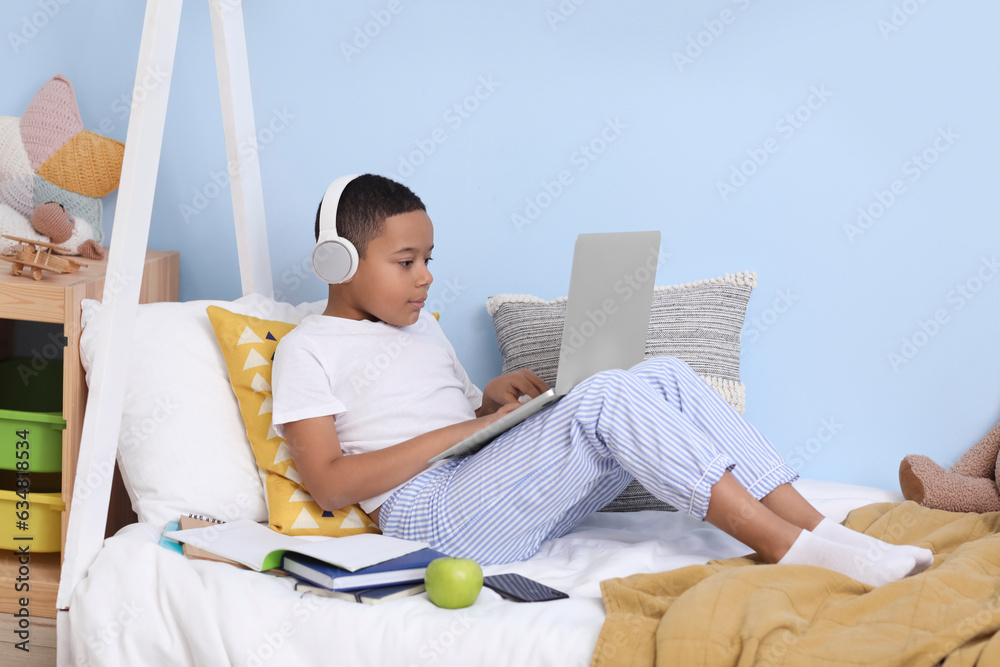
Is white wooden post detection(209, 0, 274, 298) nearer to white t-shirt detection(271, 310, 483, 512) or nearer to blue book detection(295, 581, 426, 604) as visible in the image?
white t-shirt detection(271, 310, 483, 512)

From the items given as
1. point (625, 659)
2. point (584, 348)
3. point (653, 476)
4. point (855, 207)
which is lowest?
point (625, 659)

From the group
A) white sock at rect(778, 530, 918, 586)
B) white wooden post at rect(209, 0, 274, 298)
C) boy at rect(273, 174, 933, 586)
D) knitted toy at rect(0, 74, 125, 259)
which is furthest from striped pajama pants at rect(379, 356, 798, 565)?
knitted toy at rect(0, 74, 125, 259)

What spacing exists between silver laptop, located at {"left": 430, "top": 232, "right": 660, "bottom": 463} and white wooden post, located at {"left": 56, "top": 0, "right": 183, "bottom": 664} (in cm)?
49

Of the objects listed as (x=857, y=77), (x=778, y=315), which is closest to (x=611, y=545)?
(x=778, y=315)

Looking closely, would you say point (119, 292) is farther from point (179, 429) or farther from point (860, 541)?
point (860, 541)

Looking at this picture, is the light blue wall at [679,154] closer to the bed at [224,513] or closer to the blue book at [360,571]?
the bed at [224,513]

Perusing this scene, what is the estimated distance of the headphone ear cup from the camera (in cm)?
130

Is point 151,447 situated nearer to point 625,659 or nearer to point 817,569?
point 625,659

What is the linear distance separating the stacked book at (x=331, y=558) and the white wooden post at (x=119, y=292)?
0.37ft

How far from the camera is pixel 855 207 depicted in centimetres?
166

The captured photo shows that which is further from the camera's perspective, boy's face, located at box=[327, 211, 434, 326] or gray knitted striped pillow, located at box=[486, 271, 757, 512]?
gray knitted striped pillow, located at box=[486, 271, 757, 512]

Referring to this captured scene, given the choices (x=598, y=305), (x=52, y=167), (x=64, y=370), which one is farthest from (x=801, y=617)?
(x=52, y=167)

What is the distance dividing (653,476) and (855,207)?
868mm

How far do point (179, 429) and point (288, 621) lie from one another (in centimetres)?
45
